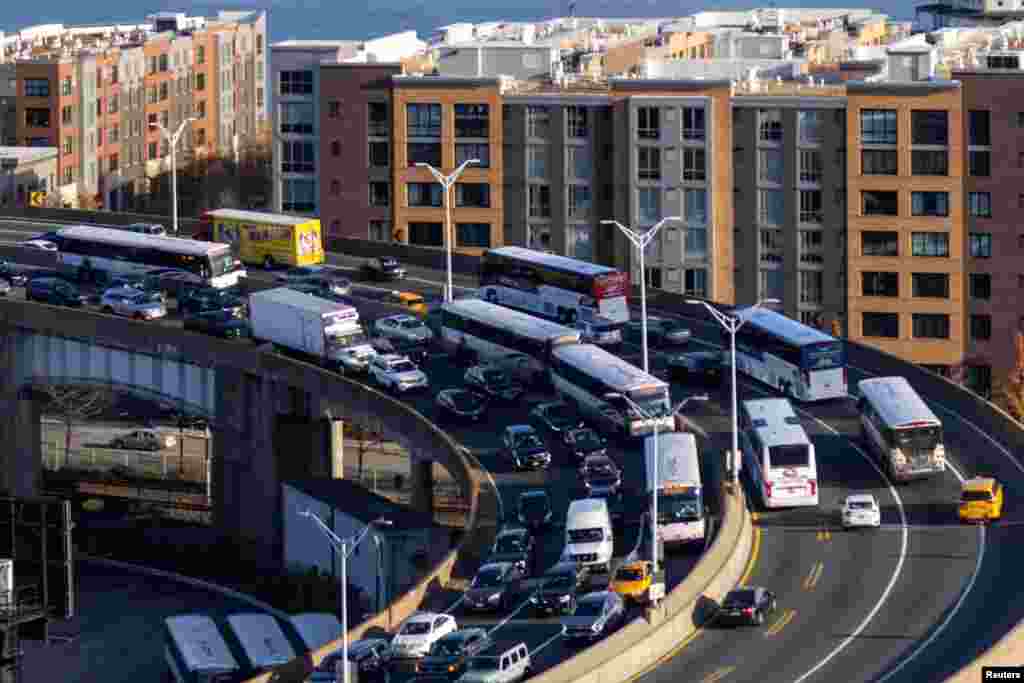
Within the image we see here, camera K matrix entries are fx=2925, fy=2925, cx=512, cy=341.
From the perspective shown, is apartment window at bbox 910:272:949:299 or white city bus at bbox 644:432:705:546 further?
apartment window at bbox 910:272:949:299

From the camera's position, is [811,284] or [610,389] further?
[811,284]

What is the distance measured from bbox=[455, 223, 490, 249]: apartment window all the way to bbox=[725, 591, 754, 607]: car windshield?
72.0m

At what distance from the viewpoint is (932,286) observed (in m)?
145

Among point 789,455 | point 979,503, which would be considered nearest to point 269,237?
point 789,455

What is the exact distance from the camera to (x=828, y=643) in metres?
77.7

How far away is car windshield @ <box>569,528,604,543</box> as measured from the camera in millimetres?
87625

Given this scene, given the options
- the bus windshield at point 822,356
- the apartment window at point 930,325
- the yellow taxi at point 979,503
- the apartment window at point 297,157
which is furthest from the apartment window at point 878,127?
the yellow taxi at point 979,503

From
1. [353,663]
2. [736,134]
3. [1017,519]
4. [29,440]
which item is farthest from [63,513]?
[736,134]

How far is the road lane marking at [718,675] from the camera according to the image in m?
74.6

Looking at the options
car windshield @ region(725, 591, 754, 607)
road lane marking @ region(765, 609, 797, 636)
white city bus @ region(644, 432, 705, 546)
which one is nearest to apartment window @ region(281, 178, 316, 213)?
white city bus @ region(644, 432, 705, 546)

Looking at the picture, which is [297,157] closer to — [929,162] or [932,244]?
[929,162]

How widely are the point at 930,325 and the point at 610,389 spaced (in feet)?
149

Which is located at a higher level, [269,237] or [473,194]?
[473,194]

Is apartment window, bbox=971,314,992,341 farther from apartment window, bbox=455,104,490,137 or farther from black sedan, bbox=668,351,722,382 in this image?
black sedan, bbox=668,351,722,382
